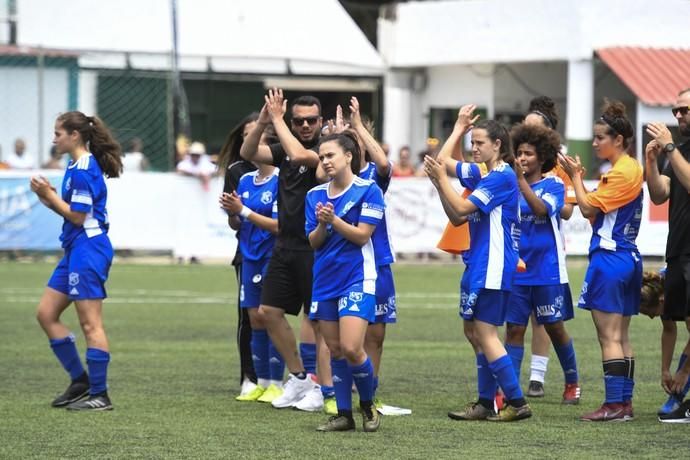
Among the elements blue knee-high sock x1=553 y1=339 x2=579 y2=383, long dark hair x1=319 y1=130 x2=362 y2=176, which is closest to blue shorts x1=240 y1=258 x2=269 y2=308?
long dark hair x1=319 y1=130 x2=362 y2=176

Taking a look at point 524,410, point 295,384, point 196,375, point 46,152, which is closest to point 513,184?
point 524,410

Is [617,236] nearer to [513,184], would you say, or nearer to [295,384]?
[513,184]

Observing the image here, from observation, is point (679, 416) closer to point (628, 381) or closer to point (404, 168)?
point (628, 381)

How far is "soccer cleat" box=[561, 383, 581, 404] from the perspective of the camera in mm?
10343

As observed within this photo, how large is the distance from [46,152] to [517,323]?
1918 centimetres

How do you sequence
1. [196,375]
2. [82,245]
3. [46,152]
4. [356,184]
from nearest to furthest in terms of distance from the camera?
[356,184], [82,245], [196,375], [46,152]

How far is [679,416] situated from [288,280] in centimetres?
282

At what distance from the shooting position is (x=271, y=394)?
10.5 m

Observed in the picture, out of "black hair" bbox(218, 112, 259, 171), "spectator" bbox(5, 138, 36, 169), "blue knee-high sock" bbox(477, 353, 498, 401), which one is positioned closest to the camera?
"blue knee-high sock" bbox(477, 353, 498, 401)

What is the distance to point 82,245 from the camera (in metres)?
9.70

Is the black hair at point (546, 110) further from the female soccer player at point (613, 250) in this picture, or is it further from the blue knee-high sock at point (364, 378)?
the blue knee-high sock at point (364, 378)

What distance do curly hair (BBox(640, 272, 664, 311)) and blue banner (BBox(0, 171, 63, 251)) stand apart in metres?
14.8

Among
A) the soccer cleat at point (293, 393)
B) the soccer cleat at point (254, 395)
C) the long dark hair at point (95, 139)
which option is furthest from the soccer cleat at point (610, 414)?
the long dark hair at point (95, 139)

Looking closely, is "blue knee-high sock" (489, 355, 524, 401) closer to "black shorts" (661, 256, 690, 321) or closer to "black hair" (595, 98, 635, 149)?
"black shorts" (661, 256, 690, 321)
